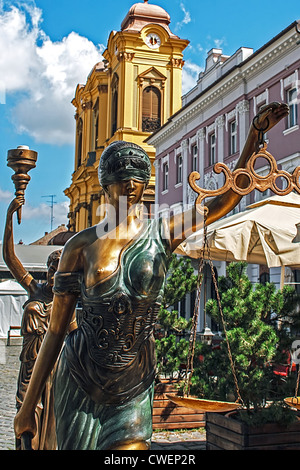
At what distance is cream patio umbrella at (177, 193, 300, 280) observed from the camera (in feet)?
23.7

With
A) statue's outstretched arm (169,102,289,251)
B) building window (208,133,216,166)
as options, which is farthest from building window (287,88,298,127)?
statue's outstretched arm (169,102,289,251)

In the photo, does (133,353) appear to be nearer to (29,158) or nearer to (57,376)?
(57,376)

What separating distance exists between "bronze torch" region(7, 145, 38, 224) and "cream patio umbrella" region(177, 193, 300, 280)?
484 cm

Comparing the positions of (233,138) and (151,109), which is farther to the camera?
(151,109)

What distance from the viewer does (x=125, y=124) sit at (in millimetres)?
30812

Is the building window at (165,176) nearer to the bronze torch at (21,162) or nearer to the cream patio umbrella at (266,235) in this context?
the cream patio umbrella at (266,235)

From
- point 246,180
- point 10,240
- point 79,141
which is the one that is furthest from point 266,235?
point 79,141

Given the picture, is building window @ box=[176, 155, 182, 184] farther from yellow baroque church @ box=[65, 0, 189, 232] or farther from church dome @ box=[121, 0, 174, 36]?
church dome @ box=[121, 0, 174, 36]

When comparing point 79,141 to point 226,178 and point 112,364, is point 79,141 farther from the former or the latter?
point 112,364

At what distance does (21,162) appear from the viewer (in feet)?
9.06

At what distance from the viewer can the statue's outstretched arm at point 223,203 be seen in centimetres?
215

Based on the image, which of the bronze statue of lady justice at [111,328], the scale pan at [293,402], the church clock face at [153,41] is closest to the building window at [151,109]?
the church clock face at [153,41]

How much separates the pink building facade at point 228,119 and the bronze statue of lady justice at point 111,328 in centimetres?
960

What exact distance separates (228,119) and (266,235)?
41.7 ft
